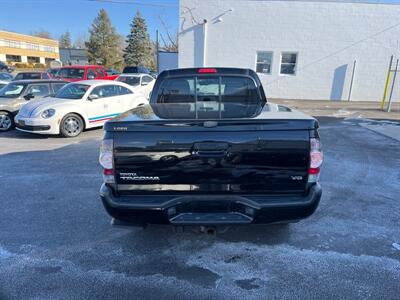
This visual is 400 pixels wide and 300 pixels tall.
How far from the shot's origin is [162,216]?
243cm

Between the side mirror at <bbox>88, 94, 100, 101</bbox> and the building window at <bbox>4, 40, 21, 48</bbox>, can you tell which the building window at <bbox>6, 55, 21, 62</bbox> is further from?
the side mirror at <bbox>88, 94, 100, 101</bbox>

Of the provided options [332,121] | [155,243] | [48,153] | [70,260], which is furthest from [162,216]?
[332,121]

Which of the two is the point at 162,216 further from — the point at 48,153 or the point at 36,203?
the point at 48,153

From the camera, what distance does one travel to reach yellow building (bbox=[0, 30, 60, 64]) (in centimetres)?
6488

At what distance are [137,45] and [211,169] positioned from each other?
55988 mm

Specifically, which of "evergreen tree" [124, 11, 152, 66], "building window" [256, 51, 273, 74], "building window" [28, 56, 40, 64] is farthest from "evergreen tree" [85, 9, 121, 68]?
"building window" [256, 51, 273, 74]

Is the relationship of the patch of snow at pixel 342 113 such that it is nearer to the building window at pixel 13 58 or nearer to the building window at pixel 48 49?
the building window at pixel 13 58

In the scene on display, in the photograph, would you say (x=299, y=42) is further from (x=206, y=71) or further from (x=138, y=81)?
(x=206, y=71)

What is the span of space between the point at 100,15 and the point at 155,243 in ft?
206

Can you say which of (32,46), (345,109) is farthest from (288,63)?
(32,46)

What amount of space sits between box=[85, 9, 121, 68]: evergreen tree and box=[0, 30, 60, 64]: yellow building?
26173 millimetres

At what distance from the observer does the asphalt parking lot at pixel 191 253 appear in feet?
8.05

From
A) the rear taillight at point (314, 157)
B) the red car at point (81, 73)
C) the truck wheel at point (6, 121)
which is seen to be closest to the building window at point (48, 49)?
the red car at point (81, 73)

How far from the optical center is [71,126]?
804 centimetres
